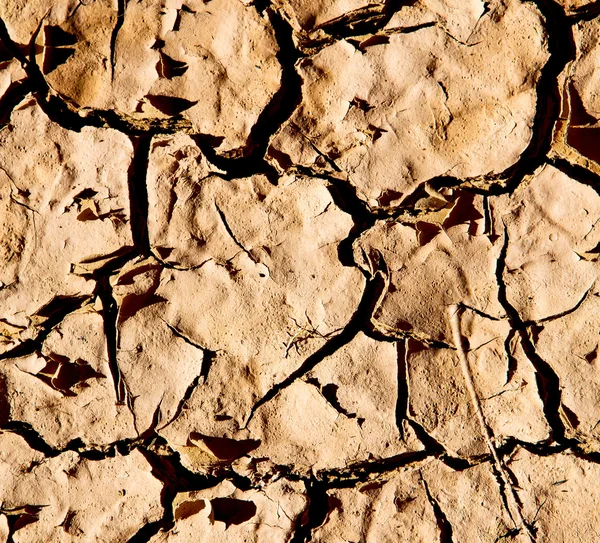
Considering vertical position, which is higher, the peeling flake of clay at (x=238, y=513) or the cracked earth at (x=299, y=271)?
the cracked earth at (x=299, y=271)

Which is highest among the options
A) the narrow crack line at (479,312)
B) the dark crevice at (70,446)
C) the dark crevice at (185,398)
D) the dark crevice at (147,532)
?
the narrow crack line at (479,312)

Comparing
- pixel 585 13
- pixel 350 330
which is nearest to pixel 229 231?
pixel 350 330

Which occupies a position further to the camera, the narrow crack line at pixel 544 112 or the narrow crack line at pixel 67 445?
the narrow crack line at pixel 67 445

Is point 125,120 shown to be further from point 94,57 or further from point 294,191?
point 294,191

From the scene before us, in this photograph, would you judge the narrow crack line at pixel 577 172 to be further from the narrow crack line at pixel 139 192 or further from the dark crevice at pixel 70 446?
the dark crevice at pixel 70 446

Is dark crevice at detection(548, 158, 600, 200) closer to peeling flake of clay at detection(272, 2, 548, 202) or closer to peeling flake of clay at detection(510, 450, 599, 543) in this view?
peeling flake of clay at detection(272, 2, 548, 202)

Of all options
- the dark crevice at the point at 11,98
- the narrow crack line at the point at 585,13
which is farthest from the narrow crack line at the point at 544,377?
the dark crevice at the point at 11,98

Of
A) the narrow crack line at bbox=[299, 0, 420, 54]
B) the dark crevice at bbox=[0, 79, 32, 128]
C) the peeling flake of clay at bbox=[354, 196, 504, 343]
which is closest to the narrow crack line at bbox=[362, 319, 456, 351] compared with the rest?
the peeling flake of clay at bbox=[354, 196, 504, 343]

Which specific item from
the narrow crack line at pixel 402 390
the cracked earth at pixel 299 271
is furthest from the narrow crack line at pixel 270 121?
the narrow crack line at pixel 402 390

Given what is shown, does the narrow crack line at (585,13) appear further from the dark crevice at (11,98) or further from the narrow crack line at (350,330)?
the dark crevice at (11,98)

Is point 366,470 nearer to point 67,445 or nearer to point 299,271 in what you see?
point 299,271
